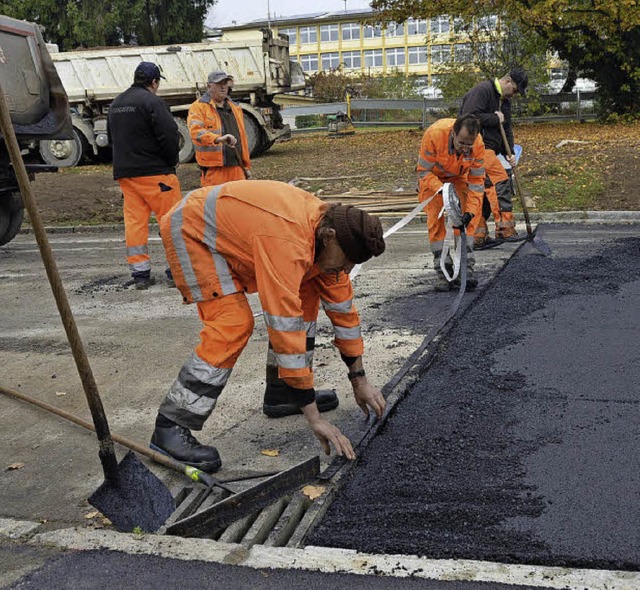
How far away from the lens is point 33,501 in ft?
11.8

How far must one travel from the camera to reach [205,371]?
12.1 ft

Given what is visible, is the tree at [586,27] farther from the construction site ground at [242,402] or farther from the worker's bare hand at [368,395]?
the worker's bare hand at [368,395]

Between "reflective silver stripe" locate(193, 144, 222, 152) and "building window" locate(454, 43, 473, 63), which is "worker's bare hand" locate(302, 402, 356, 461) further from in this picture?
"building window" locate(454, 43, 473, 63)

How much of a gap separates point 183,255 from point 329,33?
75525mm

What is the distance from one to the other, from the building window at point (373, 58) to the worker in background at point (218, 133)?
70.0m

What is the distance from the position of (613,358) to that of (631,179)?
837cm

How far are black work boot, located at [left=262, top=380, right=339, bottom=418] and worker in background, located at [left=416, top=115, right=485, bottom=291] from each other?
9.32 feet

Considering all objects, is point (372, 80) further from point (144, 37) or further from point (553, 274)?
point (553, 274)

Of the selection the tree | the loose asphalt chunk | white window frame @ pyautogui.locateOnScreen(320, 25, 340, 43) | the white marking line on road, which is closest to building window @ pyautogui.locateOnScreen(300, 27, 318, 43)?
white window frame @ pyautogui.locateOnScreen(320, 25, 340, 43)

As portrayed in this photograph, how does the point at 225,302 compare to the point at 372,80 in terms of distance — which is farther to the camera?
the point at 372,80

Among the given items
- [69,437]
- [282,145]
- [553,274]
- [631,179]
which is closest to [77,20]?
[282,145]

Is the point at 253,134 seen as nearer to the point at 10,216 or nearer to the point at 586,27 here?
the point at 586,27

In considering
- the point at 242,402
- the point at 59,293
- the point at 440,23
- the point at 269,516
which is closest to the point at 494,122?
the point at 242,402

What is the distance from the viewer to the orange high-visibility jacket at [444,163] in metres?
6.81
